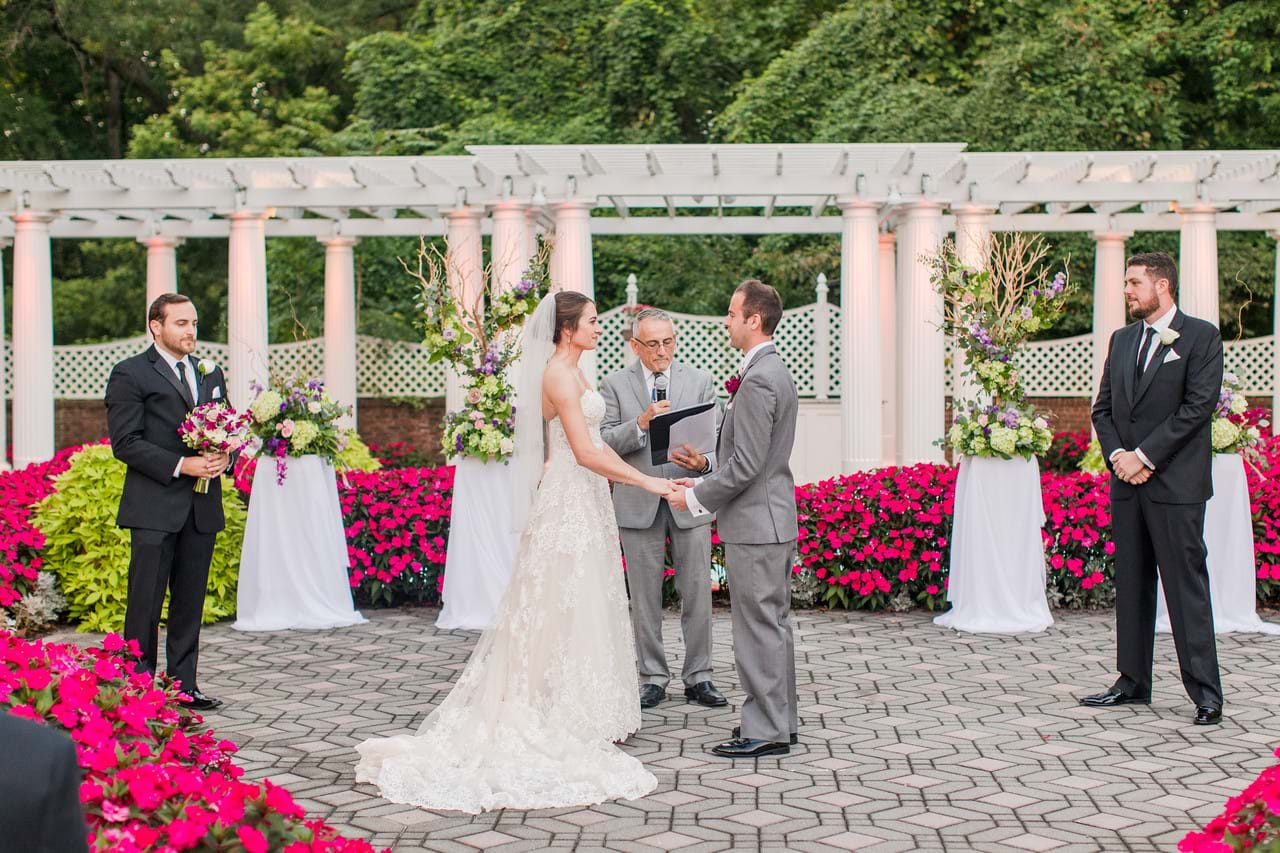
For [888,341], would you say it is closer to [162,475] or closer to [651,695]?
[651,695]

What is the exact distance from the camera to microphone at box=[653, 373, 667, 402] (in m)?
7.14

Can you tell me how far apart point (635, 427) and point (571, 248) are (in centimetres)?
723

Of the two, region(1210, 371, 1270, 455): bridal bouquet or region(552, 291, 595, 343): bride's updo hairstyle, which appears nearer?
region(552, 291, 595, 343): bride's updo hairstyle

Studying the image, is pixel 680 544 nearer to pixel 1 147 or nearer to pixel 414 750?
pixel 414 750

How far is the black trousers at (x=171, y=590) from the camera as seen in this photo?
660cm

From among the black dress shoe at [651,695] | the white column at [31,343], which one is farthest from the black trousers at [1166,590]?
the white column at [31,343]

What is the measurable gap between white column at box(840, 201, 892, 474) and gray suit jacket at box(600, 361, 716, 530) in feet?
21.6

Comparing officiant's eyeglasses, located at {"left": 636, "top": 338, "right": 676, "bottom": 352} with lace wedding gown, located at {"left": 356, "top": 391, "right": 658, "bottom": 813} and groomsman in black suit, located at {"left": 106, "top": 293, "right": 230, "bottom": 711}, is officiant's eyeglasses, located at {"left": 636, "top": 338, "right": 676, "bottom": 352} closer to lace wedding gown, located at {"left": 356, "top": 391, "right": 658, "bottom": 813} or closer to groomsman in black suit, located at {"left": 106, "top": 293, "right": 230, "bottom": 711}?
lace wedding gown, located at {"left": 356, "top": 391, "right": 658, "bottom": 813}

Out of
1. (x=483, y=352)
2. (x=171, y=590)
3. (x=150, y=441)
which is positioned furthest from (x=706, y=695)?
(x=483, y=352)

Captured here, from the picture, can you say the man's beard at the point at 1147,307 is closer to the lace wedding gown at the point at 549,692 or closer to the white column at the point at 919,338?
the lace wedding gown at the point at 549,692

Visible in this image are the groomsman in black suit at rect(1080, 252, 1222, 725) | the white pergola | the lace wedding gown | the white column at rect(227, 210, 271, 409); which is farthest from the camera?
the white column at rect(227, 210, 271, 409)

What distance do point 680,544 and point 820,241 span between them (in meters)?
15.7

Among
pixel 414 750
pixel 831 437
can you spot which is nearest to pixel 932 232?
pixel 831 437

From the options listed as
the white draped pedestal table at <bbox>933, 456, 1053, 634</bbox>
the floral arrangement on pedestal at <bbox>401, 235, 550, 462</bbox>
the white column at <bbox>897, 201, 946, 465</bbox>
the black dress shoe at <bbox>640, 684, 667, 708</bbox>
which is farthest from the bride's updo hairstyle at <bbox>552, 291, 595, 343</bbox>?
the white column at <bbox>897, 201, 946, 465</bbox>
